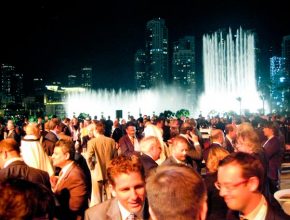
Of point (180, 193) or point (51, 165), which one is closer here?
point (180, 193)

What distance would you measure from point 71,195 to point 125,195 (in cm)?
247

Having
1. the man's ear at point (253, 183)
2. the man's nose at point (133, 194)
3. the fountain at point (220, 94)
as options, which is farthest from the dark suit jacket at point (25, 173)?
the fountain at point (220, 94)

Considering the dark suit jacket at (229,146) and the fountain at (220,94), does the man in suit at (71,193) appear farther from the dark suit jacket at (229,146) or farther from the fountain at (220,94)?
the fountain at (220,94)

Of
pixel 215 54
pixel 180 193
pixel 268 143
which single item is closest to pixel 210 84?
pixel 215 54

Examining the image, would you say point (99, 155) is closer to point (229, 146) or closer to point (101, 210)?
point (229, 146)

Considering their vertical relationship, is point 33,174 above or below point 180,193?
below

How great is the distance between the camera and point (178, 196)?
2.66 m

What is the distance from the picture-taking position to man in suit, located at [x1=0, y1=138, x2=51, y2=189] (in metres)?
6.38

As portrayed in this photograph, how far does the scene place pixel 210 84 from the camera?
108625mm

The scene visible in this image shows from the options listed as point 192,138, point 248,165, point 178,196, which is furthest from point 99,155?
point 178,196

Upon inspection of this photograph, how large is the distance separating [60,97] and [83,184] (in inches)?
4695

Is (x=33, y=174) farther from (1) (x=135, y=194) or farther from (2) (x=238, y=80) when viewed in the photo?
(2) (x=238, y=80)

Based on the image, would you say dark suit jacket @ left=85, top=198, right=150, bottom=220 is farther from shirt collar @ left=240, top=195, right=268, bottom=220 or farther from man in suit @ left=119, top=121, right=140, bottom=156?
man in suit @ left=119, top=121, right=140, bottom=156

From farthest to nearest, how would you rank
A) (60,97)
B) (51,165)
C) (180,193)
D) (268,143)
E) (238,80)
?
(60,97)
(238,80)
(268,143)
(51,165)
(180,193)
